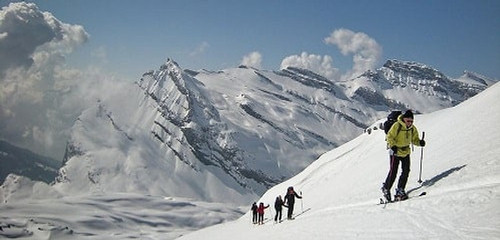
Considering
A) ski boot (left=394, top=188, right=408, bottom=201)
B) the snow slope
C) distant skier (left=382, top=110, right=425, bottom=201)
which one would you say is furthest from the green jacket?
the snow slope

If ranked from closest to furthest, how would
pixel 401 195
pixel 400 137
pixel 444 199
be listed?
pixel 444 199 → pixel 401 195 → pixel 400 137

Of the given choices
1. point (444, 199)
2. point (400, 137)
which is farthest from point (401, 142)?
point (444, 199)

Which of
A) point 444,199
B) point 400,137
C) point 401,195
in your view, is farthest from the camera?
point 400,137

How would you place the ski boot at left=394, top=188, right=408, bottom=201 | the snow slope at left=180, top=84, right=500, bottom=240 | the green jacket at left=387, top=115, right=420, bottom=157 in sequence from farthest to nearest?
the green jacket at left=387, top=115, right=420, bottom=157, the ski boot at left=394, top=188, right=408, bottom=201, the snow slope at left=180, top=84, right=500, bottom=240

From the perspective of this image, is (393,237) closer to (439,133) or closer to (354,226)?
(354,226)

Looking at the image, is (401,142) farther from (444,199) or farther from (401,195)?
(444,199)

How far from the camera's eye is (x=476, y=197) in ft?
36.7

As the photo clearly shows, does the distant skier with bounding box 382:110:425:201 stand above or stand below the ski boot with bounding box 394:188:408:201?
above

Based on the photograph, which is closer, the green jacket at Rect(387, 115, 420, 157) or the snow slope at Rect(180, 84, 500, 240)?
the snow slope at Rect(180, 84, 500, 240)

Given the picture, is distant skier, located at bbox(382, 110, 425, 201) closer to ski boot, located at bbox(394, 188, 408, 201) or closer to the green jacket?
the green jacket

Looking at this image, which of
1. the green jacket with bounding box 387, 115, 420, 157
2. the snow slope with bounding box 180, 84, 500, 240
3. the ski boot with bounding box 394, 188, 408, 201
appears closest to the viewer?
the snow slope with bounding box 180, 84, 500, 240

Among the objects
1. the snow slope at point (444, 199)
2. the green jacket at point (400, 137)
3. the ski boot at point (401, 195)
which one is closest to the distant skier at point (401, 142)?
the green jacket at point (400, 137)

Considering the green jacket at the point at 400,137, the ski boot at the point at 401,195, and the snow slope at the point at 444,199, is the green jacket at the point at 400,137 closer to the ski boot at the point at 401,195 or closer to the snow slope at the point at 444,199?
the ski boot at the point at 401,195

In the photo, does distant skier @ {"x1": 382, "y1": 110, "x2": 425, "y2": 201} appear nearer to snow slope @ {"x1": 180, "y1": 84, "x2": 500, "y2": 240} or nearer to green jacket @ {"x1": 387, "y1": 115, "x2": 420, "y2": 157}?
green jacket @ {"x1": 387, "y1": 115, "x2": 420, "y2": 157}
